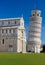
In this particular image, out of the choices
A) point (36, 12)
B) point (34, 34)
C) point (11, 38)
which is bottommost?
point (11, 38)

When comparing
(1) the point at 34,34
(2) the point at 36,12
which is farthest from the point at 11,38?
(2) the point at 36,12

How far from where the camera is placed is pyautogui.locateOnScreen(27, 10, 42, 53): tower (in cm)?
7900

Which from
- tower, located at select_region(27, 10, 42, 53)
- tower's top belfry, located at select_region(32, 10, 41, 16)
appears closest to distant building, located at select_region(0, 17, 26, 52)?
tower, located at select_region(27, 10, 42, 53)

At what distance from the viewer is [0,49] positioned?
2621 inches

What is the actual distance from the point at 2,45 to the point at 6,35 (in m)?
3.24

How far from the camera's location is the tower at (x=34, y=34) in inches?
3110

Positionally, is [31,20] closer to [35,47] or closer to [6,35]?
[35,47]

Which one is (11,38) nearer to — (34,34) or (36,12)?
(34,34)

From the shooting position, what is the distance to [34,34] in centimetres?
8000

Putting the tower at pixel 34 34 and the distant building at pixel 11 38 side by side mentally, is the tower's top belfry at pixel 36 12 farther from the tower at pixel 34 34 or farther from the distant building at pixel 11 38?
Result: the distant building at pixel 11 38

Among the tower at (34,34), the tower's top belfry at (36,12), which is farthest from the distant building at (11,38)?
the tower's top belfry at (36,12)

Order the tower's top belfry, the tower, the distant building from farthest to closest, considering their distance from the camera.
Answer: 1. the tower's top belfry
2. the tower
3. the distant building

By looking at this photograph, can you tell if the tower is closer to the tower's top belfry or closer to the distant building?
the tower's top belfry

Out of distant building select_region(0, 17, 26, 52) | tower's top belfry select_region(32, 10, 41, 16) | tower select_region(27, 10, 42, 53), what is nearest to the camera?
distant building select_region(0, 17, 26, 52)
